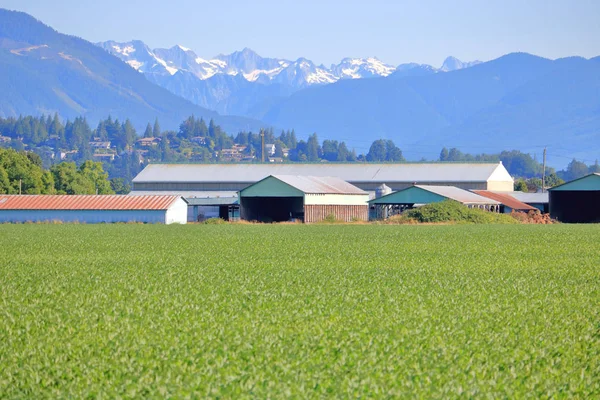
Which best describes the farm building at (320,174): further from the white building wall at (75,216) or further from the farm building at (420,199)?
the white building wall at (75,216)

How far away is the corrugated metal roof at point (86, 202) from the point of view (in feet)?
244

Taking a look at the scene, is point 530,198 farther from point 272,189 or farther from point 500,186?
point 272,189

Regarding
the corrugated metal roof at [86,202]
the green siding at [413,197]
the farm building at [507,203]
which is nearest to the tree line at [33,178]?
the corrugated metal roof at [86,202]

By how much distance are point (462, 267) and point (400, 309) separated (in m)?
11.2

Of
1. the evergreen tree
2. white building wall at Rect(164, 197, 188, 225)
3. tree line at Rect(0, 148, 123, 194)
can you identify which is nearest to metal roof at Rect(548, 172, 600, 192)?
white building wall at Rect(164, 197, 188, 225)

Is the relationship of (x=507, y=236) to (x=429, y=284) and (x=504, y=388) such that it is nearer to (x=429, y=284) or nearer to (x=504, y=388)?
(x=429, y=284)

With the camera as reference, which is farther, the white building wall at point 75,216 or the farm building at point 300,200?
the farm building at point 300,200

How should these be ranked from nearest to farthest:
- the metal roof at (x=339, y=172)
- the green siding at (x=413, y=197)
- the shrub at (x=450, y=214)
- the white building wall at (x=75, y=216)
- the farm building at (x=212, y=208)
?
the shrub at (x=450, y=214), the white building wall at (x=75, y=216), the green siding at (x=413, y=197), the farm building at (x=212, y=208), the metal roof at (x=339, y=172)

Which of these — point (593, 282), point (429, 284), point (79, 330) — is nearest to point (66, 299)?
point (79, 330)

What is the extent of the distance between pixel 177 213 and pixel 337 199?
13.6 m

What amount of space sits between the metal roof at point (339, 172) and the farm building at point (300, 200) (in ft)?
53.7

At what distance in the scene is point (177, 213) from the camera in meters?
76.4

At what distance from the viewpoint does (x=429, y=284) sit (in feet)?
79.7

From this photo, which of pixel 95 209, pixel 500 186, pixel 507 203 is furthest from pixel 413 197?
pixel 500 186
